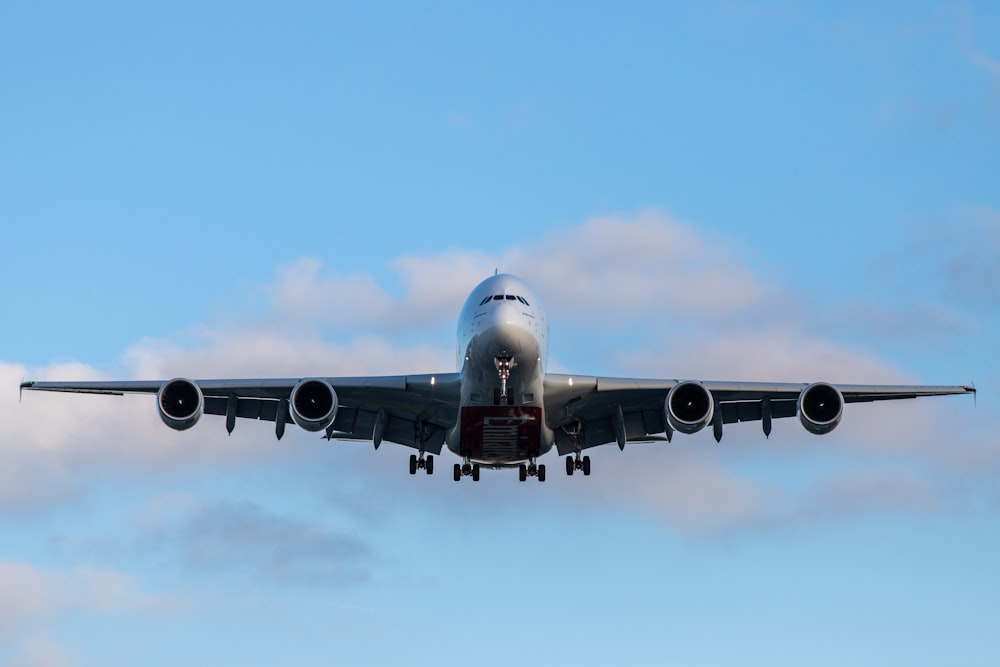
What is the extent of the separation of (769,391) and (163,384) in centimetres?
1642

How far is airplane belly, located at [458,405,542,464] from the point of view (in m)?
36.9

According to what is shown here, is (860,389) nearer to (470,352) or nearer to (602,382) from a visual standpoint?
(602,382)

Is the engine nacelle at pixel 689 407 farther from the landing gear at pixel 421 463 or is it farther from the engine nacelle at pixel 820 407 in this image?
the landing gear at pixel 421 463

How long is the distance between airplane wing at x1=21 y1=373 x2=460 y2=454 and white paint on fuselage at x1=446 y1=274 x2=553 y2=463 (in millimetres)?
1543

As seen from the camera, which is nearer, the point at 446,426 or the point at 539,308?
the point at 539,308

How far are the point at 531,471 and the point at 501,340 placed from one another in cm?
864

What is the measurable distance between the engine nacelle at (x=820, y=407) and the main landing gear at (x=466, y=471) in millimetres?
10034

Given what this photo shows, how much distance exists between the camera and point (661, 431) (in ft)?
136

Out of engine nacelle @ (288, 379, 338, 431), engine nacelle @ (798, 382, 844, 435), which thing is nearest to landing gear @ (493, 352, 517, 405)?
engine nacelle @ (288, 379, 338, 431)

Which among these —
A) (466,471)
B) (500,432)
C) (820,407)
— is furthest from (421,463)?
(820,407)

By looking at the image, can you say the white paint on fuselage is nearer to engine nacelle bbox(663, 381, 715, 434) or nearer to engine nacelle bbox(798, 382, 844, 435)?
engine nacelle bbox(663, 381, 715, 434)

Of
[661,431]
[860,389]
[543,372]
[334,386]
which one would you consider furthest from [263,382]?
[860,389]

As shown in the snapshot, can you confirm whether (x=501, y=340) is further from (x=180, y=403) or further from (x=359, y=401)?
(x=180, y=403)

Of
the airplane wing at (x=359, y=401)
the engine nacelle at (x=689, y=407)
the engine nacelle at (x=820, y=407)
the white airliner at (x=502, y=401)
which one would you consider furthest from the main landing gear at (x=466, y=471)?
the engine nacelle at (x=820, y=407)
